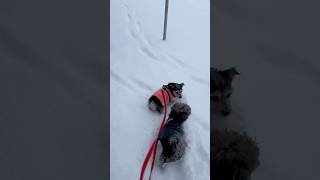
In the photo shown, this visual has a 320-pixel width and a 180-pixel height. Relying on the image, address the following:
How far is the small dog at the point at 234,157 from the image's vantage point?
146 centimetres

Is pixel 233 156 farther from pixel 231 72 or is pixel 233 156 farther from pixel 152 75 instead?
pixel 152 75

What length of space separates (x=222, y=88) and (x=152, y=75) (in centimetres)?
53

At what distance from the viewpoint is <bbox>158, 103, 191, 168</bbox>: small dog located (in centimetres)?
171

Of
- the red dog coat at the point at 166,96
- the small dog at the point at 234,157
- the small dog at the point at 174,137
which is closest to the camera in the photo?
the small dog at the point at 234,157

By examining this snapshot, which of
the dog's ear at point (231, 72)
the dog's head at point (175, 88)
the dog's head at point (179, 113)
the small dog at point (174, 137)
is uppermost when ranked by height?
the dog's ear at point (231, 72)

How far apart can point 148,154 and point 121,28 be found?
→ 1.01 m

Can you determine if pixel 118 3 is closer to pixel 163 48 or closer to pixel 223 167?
pixel 163 48

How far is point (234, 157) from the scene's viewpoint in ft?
4.82

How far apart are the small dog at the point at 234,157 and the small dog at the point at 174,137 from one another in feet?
0.80

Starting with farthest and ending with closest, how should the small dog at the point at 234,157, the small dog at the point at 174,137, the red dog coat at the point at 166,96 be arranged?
1. the red dog coat at the point at 166,96
2. the small dog at the point at 174,137
3. the small dog at the point at 234,157

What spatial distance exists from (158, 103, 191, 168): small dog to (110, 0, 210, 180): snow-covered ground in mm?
66

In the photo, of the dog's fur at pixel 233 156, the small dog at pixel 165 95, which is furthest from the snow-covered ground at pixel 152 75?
the dog's fur at pixel 233 156

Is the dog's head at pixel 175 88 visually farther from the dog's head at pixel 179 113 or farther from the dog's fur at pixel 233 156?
the dog's fur at pixel 233 156

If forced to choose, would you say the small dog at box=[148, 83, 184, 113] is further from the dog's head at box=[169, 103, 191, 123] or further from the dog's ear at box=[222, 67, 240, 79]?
the dog's ear at box=[222, 67, 240, 79]
